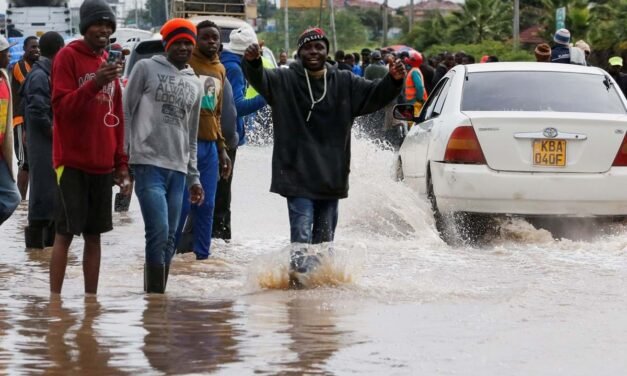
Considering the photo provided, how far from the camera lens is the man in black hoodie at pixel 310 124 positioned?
873 centimetres

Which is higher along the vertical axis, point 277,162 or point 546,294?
point 277,162

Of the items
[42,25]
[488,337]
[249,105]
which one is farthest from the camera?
[42,25]

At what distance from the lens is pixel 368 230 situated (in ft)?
42.3

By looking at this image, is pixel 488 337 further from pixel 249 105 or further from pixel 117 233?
pixel 117 233

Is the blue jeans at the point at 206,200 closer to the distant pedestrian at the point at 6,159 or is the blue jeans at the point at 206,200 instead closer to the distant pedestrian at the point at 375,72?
the distant pedestrian at the point at 6,159

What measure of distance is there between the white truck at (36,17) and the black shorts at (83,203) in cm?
5351

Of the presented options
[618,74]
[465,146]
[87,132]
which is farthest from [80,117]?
[618,74]

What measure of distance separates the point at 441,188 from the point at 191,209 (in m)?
1.97

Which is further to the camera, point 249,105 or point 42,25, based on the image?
point 42,25

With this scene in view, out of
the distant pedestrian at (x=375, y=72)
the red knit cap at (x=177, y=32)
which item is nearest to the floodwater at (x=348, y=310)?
the red knit cap at (x=177, y=32)

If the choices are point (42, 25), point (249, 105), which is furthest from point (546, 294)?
point (42, 25)

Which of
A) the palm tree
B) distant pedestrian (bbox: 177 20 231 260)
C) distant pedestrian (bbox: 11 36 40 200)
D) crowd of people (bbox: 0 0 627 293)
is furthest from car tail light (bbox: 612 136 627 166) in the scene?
the palm tree

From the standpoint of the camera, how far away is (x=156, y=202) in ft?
26.9

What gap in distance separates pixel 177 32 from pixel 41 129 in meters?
2.50
